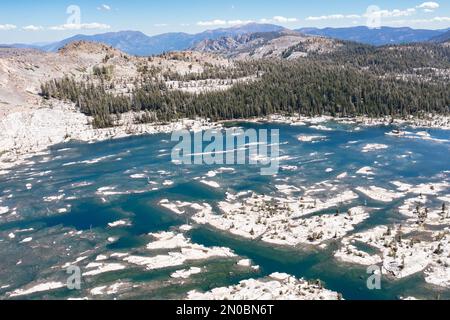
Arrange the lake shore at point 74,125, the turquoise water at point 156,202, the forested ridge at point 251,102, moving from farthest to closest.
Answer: the forested ridge at point 251,102 < the lake shore at point 74,125 < the turquoise water at point 156,202

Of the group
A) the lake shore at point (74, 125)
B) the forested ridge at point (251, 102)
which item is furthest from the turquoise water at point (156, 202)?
the forested ridge at point (251, 102)

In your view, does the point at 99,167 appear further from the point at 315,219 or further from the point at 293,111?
the point at 293,111

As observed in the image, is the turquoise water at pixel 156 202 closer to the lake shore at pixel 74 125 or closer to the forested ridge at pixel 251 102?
the lake shore at pixel 74 125

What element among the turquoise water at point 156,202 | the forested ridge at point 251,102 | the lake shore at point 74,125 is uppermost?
the forested ridge at point 251,102

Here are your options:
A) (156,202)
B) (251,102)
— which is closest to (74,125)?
(251,102)

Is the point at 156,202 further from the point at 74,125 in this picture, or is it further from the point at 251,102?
the point at 251,102

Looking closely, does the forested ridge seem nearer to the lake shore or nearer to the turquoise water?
the lake shore

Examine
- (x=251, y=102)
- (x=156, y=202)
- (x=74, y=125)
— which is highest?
(x=251, y=102)

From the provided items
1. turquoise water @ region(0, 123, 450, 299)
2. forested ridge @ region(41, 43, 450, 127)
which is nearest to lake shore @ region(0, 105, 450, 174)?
forested ridge @ region(41, 43, 450, 127)
